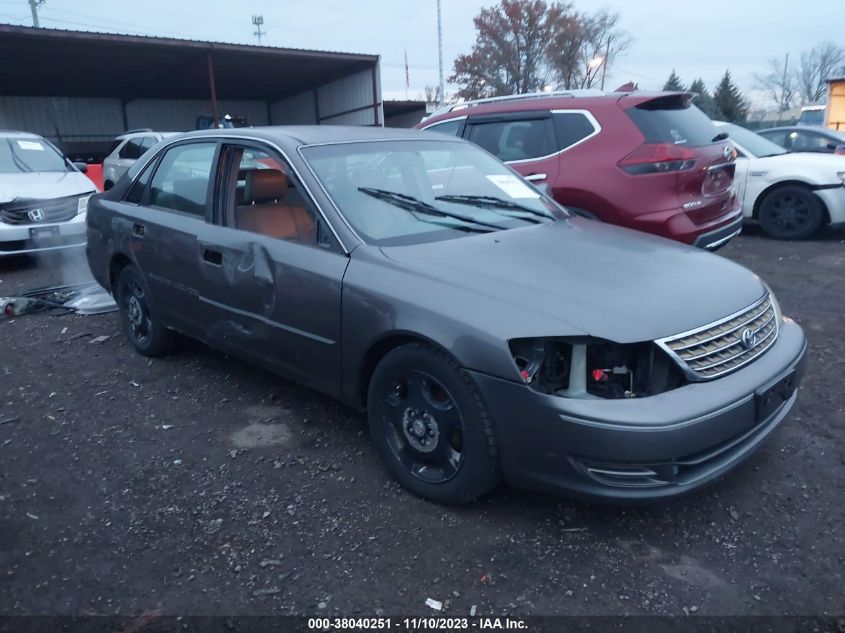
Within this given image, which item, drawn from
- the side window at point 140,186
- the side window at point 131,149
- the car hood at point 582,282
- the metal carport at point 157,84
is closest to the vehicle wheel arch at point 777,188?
the car hood at point 582,282

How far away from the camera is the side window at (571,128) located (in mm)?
5910

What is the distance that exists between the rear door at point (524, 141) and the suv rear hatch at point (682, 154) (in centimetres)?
66

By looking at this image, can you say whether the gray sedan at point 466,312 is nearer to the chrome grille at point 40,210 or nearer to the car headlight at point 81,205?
the chrome grille at point 40,210

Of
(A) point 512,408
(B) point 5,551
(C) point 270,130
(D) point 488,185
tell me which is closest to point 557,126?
(D) point 488,185

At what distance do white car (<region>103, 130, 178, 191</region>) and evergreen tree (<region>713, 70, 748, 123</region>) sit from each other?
3992 cm

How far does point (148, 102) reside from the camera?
25562 millimetres

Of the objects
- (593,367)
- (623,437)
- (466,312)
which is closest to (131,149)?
(466,312)

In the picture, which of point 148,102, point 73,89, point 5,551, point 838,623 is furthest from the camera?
point 148,102

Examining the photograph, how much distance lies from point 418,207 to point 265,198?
→ 986 mm

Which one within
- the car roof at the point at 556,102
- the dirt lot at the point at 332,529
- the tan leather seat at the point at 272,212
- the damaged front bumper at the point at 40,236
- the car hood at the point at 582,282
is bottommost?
the dirt lot at the point at 332,529

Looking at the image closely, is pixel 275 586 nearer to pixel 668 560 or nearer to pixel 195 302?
pixel 668 560

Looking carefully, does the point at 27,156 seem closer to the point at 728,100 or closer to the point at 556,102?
the point at 556,102

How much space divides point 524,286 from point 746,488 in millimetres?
1434

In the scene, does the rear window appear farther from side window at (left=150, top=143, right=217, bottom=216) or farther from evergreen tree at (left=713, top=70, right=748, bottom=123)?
evergreen tree at (left=713, top=70, right=748, bottom=123)
